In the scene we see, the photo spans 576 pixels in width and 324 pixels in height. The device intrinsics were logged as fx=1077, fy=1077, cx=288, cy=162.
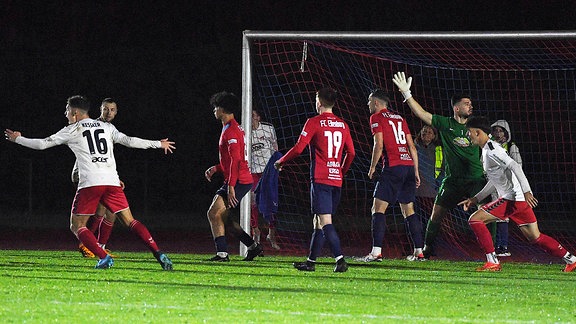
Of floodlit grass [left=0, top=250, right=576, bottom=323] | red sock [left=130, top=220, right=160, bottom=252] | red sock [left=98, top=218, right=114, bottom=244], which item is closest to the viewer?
floodlit grass [left=0, top=250, right=576, bottom=323]

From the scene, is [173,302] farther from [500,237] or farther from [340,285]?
[500,237]

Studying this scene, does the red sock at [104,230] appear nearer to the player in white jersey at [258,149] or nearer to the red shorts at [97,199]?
the red shorts at [97,199]

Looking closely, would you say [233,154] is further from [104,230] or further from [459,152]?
[459,152]

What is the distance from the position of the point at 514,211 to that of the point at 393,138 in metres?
2.03

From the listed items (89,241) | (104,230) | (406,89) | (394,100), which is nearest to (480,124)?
(406,89)

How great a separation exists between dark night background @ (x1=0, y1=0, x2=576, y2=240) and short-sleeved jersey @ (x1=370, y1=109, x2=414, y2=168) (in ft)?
46.3

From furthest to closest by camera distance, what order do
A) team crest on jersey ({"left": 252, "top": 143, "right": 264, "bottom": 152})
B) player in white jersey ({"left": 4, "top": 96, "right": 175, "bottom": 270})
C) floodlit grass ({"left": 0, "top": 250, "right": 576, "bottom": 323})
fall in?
team crest on jersey ({"left": 252, "top": 143, "right": 264, "bottom": 152}) → player in white jersey ({"left": 4, "top": 96, "right": 175, "bottom": 270}) → floodlit grass ({"left": 0, "top": 250, "right": 576, "bottom": 323})

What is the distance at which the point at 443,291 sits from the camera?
29.1ft

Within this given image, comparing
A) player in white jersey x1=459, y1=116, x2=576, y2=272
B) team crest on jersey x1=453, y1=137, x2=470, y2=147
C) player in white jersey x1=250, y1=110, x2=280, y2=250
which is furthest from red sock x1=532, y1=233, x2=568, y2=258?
player in white jersey x1=250, y1=110, x2=280, y2=250

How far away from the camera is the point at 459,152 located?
484 inches

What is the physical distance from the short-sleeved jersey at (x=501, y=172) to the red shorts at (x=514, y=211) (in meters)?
0.05

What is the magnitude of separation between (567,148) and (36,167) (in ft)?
41.6

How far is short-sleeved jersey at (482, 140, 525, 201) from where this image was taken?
35.3 feet

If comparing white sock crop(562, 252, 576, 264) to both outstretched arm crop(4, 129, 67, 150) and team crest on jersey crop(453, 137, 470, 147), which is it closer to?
team crest on jersey crop(453, 137, 470, 147)
